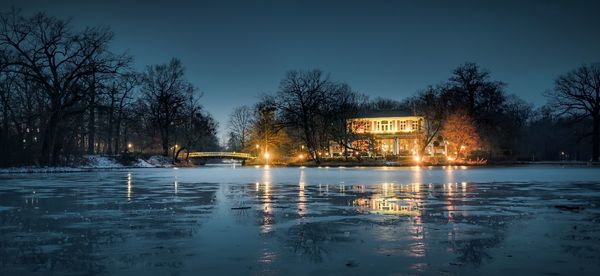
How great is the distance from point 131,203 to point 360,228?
32.5ft

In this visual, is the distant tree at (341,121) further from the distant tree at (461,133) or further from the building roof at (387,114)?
the building roof at (387,114)

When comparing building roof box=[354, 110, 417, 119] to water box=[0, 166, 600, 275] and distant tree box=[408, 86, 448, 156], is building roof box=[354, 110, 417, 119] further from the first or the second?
water box=[0, 166, 600, 275]

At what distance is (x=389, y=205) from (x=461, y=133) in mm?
70429

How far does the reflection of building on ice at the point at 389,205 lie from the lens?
15.8 metres

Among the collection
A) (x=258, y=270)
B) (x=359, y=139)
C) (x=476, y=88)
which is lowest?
(x=258, y=270)

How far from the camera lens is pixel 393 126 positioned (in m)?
128

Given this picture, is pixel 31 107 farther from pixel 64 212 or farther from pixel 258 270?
pixel 258 270

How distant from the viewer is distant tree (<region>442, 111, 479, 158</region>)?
8494 centimetres

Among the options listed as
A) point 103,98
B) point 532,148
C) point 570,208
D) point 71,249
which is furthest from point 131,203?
point 532,148

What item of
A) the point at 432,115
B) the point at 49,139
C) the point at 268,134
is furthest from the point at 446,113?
the point at 49,139

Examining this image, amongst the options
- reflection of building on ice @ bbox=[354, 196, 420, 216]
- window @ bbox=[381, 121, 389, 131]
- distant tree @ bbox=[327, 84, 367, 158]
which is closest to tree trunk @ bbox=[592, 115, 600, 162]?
distant tree @ bbox=[327, 84, 367, 158]

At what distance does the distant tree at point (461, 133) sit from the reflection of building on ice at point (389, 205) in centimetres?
6739

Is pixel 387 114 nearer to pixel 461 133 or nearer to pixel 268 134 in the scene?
pixel 268 134

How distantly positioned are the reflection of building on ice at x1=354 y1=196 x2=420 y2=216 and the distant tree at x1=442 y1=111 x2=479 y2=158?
67.4 m
